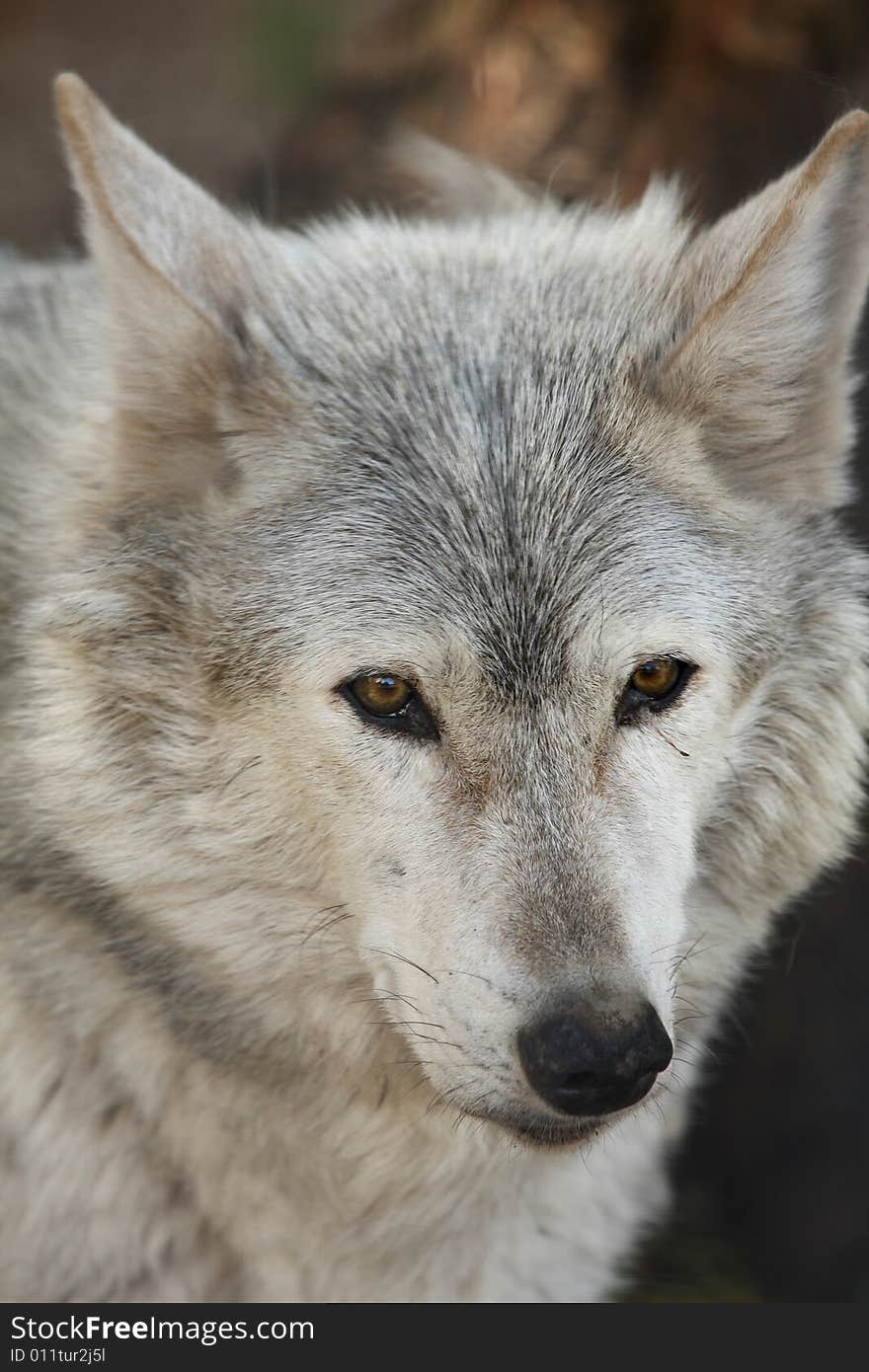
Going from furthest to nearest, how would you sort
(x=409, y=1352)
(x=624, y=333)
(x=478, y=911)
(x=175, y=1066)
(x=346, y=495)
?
(x=409, y=1352), (x=175, y=1066), (x=624, y=333), (x=346, y=495), (x=478, y=911)

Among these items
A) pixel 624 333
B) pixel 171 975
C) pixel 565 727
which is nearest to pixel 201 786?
pixel 171 975

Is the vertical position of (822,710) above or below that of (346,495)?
below

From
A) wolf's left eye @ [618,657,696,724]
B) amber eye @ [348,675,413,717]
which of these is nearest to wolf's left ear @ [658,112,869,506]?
wolf's left eye @ [618,657,696,724]

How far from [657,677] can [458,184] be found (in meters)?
2.10

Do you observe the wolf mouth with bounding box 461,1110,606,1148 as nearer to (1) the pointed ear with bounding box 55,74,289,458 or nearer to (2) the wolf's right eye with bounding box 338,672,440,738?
(2) the wolf's right eye with bounding box 338,672,440,738

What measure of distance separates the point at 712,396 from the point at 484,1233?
6.91ft

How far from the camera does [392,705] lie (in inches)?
105

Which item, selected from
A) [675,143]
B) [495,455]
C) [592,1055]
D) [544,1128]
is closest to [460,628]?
[495,455]

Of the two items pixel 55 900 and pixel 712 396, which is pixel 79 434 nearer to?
pixel 55 900

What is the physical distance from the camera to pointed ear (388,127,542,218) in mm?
4074

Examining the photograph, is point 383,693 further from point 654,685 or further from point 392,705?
point 654,685

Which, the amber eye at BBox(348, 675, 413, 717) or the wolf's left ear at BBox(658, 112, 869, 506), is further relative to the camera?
the wolf's left ear at BBox(658, 112, 869, 506)

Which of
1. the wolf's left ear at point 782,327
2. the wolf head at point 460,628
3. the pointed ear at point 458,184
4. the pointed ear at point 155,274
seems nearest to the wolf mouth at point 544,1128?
the wolf head at point 460,628

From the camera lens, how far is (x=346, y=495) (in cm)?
280
